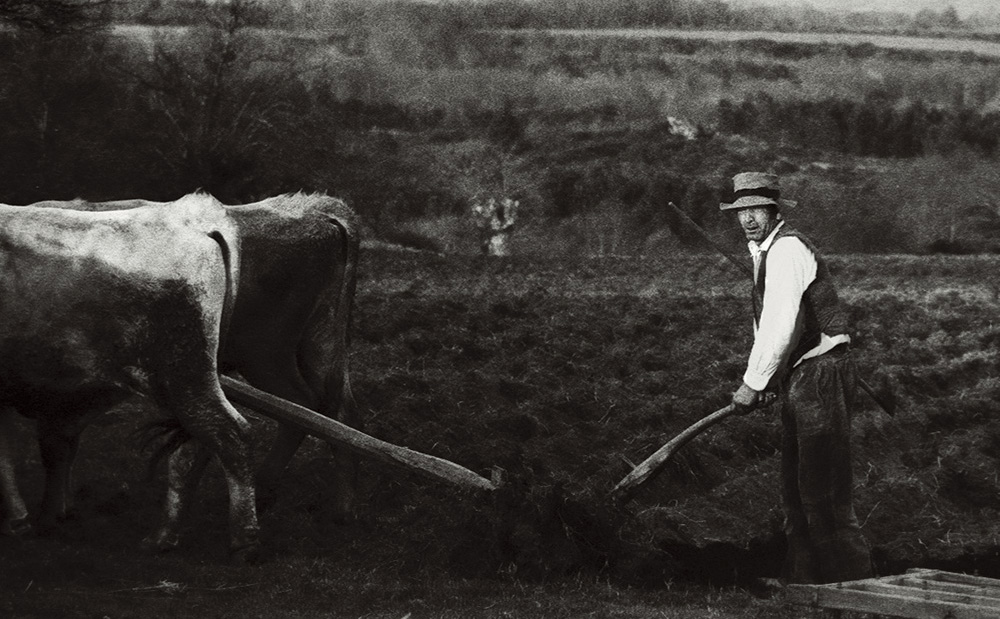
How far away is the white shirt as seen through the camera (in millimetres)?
5582

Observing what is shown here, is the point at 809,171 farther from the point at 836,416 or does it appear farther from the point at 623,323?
the point at 836,416

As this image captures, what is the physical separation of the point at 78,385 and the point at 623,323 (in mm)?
Result: 3700

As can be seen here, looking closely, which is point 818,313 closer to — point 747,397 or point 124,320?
point 747,397

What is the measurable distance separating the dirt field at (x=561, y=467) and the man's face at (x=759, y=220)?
132 cm

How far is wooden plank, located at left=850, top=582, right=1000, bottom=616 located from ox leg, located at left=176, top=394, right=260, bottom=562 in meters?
2.55

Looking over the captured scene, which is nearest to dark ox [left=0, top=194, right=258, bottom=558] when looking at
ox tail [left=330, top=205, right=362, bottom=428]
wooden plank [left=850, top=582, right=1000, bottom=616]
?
ox tail [left=330, top=205, right=362, bottom=428]

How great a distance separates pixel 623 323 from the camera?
27.5 ft

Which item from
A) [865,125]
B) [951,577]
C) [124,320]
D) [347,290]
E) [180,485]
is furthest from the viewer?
[865,125]

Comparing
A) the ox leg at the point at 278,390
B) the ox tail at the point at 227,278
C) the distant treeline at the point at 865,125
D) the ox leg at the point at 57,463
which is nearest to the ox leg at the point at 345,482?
the ox leg at the point at 278,390

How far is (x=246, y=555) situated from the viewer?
5.75 meters

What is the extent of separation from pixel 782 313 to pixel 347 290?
2384 mm

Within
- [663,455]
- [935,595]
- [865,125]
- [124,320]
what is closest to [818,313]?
[663,455]

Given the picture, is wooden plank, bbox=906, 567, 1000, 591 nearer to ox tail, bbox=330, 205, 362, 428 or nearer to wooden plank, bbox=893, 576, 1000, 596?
wooden plank, bbox=893, 576, 1000, 596

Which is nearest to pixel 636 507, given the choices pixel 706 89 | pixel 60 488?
pixel 60 488
